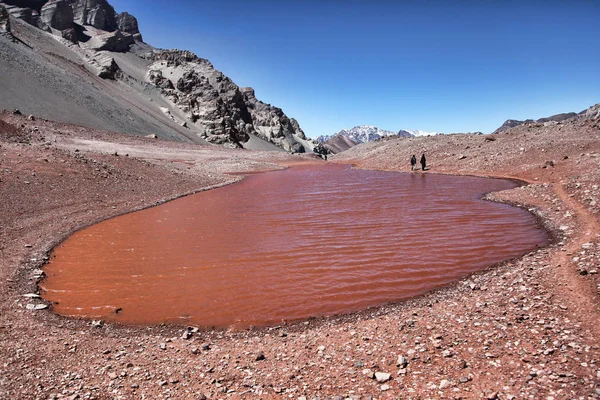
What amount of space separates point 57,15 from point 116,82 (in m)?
36.8

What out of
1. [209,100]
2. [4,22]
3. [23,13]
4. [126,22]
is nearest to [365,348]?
[4,22]

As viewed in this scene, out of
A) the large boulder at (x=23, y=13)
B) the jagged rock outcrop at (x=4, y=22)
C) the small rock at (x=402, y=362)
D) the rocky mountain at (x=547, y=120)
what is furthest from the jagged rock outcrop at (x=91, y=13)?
the small rock at (x=402, y=362)

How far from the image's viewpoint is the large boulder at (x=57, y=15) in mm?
110375

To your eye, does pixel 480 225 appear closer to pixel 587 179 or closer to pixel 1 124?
pixel 587 179

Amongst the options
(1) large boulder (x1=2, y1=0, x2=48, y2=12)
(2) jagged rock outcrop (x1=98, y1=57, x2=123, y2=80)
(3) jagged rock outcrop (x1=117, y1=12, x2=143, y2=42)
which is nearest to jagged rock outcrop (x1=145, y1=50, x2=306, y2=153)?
(2) jagged rock outcrop (x1=98, y1=57, x2=123, y2=80)

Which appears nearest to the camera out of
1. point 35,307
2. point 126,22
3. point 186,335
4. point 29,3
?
point 186,335

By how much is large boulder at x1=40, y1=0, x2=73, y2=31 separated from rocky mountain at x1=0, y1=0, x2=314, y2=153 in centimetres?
29

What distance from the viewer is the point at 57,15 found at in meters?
110

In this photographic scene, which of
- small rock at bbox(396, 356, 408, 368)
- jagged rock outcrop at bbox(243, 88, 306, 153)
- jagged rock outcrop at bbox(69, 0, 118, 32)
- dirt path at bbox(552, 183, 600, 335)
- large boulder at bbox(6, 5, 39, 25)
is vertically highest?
jagged rock outcrop at bbox(69, 0, 118, 32)

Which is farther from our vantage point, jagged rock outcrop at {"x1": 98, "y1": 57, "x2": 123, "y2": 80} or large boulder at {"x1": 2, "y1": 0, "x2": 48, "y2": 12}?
large boulder at {"x1": 2, "y1": 0, "x2": 48, "y2": 12}

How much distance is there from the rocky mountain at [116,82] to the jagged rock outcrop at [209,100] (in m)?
0.31

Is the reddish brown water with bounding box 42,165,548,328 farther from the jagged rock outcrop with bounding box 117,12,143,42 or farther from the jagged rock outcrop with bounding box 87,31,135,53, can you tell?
the jagged rock outcrop with bounding box 117,12,143,42

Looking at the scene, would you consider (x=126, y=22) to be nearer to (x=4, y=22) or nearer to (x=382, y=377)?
(x=4, y=22)

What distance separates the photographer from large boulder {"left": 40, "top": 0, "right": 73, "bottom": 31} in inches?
4345
